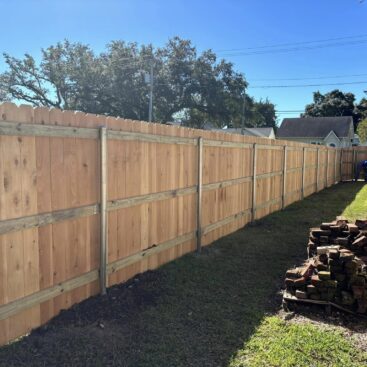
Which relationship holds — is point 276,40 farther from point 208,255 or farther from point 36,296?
point 36,296

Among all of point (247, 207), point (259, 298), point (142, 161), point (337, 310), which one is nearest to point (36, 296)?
point (142, 161)

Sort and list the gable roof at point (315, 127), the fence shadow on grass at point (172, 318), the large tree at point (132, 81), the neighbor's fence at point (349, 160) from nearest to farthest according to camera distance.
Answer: the fence shadow on grass at point (172, 318), the neighbor's fence at point (349, 160), the large tree at point (132, 81), the gable roof at point (315, 127)

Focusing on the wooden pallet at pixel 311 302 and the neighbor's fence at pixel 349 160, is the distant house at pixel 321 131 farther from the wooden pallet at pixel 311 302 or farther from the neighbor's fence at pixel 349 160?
the wooden pallet at pixel 311 302

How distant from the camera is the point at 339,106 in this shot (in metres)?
57.7

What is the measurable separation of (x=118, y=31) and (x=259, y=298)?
106ft

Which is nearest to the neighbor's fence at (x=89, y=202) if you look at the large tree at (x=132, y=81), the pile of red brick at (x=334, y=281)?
the pile of red brick at (x=334, y=281)

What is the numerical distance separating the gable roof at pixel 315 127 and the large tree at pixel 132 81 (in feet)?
53.4

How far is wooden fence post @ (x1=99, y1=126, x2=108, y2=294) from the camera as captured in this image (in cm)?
355

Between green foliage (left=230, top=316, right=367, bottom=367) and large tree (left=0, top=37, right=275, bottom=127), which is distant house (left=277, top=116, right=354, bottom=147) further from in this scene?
green foliage (left=230, top=316, right=367, bottom=367)

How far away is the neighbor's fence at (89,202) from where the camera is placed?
111 inches

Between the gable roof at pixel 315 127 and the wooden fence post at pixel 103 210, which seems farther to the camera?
the gable roof at pixel 315 127

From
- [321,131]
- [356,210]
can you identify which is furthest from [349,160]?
[321,131]

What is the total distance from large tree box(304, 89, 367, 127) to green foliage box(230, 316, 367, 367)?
194ft

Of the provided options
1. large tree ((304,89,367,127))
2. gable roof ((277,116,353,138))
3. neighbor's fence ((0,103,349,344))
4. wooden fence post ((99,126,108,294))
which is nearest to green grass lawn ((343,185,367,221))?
neighbor's fence ((0,103,349,344))
